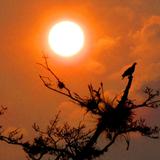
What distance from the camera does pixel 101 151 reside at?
2083 centimetres

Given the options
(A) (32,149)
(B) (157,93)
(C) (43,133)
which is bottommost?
(A) (32,149)

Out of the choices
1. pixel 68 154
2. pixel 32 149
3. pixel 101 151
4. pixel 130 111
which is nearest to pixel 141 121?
pixel 130 111

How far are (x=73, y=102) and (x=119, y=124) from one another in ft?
7.59

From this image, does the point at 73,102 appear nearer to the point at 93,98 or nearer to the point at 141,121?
the point at 93,98

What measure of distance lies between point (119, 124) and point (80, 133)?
3157 mm

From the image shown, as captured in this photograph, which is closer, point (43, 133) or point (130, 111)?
point (130, 111)

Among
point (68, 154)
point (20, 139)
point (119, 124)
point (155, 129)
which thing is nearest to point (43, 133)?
point (20, 139)

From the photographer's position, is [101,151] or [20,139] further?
[20,139]

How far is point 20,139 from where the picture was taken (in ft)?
74.2

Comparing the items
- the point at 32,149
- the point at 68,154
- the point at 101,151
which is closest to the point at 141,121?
the point at 101,151

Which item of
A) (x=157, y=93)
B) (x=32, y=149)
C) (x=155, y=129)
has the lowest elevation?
(x=32, y=149)

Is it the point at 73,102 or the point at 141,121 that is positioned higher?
the point at 141,121

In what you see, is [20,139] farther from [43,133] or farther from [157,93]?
[157,93]

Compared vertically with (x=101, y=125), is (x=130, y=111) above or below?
above
